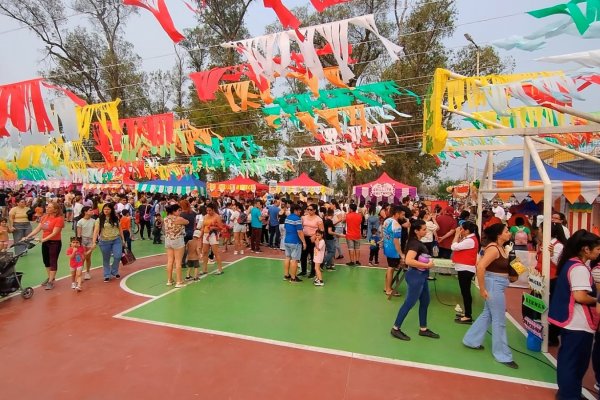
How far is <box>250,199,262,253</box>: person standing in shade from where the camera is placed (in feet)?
35.4

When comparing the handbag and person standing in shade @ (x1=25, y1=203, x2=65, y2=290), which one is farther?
the handbag

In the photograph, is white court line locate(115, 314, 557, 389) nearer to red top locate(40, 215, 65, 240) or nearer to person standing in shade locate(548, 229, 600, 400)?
person standing in shade locate(548, 229, 600, 400)

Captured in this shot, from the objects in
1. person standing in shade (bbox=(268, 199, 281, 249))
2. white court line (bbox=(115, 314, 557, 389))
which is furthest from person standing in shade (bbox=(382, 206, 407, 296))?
person standing in shade (bbox=(268, 199, 281, 249))

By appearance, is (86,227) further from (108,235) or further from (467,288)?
(467,288)

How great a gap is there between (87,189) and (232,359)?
27.8 metres

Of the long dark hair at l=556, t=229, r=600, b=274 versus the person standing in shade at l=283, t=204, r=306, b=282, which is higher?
the long dark hair at l=556, t=229, r=600, b=274

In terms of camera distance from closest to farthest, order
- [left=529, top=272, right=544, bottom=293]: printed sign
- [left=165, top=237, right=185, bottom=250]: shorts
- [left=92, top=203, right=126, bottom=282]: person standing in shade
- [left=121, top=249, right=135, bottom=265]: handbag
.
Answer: [left=529, top=272, right=544, bottom=293]: printed sign < [left=165, top=237, right=185, bottom=250]: shorts < [left=92, top=203, right=126, bottom=282]: person standing in shade < [left=121, top=249, right=135, bottom=265]: handbag

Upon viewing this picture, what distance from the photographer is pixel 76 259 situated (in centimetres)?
667

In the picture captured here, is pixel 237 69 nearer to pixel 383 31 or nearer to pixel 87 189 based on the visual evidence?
pixel 383 31

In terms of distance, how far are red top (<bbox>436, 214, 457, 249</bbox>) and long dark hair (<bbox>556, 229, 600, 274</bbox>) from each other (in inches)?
169

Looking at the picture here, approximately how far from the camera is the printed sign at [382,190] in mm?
17453

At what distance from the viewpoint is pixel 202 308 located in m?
5.85

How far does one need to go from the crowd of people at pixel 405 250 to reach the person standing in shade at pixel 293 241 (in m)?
0.02

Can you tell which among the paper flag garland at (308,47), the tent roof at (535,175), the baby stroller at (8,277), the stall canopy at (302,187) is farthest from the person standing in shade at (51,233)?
the stall canopy at (302,187)
